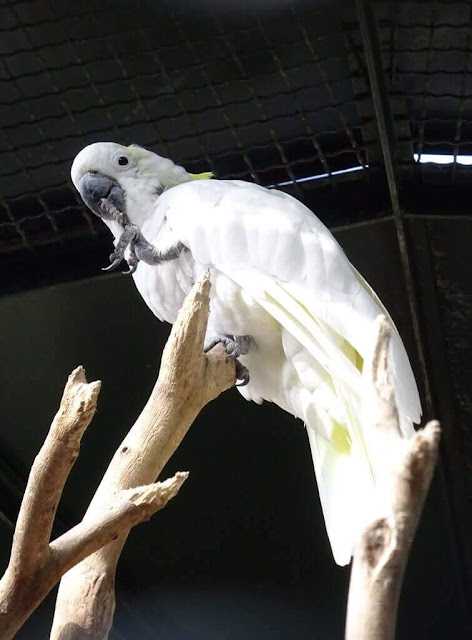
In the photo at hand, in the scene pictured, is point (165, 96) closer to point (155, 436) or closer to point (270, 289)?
point (270, 289)

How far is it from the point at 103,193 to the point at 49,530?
4.26 ft

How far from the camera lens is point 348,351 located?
2258mm

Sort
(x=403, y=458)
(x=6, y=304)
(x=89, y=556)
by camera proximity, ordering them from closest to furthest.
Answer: (x=403, y=458) → (x=89, y=556) → (x=6, y=304)

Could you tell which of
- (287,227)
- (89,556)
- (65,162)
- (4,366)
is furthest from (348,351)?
(4,366)

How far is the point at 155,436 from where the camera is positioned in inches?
74.6

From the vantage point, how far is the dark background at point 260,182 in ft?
9.25

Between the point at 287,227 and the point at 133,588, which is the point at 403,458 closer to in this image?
the point at 287,227

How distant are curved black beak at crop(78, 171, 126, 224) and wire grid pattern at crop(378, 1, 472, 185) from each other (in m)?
0.86

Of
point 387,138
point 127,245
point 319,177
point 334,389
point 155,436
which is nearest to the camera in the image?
point 155,436

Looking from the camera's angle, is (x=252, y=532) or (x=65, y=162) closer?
(x=65, y=162)

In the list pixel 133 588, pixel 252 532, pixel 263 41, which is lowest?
pixel 133 588

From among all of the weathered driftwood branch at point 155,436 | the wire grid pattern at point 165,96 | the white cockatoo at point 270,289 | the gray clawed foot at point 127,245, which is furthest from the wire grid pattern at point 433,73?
the weathered driftwood branch at point 155,436

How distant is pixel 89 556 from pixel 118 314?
171cm

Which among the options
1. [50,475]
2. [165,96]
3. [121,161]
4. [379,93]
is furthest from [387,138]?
[50,475]
